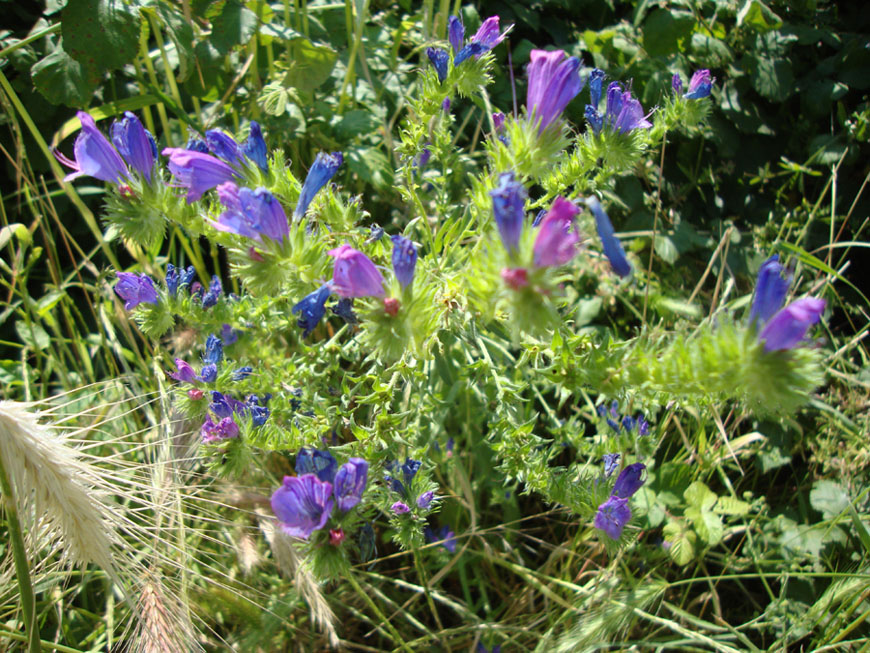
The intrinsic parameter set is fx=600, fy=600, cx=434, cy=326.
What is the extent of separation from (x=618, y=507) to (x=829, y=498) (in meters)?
1.03

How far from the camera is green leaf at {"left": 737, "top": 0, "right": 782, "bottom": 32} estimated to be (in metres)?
2.15

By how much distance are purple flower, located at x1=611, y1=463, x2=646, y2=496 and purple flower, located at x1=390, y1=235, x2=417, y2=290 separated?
0.66 metres

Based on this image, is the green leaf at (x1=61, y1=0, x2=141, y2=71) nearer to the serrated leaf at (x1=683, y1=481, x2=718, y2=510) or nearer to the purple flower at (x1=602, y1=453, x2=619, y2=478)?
the purple flower at (x1=602, y1=453, x2=619, y2=478)

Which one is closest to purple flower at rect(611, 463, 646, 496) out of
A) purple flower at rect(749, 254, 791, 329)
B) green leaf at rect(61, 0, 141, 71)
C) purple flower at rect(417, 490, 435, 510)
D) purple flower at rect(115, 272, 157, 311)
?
purple flower at rect(417, 490, 435, 510)

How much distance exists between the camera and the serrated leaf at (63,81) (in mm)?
1637

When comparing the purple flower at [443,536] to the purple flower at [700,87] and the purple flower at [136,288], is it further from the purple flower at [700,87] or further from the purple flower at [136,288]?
the purple flower at [700,87]

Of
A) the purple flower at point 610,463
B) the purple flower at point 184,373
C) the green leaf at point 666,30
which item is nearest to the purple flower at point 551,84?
the purple flower at point 610,463

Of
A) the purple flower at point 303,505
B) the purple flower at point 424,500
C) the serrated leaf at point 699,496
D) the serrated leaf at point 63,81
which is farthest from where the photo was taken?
the serrated leaf at point 699,496

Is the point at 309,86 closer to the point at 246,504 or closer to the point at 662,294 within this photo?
the point at 246,504

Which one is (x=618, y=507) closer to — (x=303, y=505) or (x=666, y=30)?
(x=303, y=505)

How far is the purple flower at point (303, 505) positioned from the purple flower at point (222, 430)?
0.83ft

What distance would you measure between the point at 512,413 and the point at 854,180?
203 cm

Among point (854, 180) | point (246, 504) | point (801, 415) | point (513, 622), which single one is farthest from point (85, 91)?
point (854, 180)

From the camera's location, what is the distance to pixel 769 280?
2.89 feet
